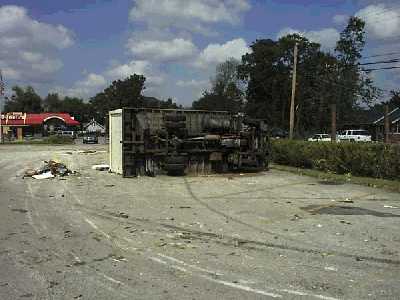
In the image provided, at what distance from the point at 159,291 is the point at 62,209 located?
6.68 meters

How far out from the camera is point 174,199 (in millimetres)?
13930

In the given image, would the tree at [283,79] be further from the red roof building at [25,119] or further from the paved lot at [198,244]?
the paved lot at [198,244]

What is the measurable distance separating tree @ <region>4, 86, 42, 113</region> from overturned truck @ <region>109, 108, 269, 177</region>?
128328mm

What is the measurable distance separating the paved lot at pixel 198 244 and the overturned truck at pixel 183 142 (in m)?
4.77

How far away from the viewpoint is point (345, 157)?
2125 centimetres

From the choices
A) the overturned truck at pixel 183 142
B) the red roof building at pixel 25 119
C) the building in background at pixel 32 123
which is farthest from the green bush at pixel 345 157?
the red roof building at pixel 25 119

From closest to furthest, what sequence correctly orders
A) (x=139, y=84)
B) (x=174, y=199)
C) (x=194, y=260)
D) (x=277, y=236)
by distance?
(x=194, y=260) < (x=277, y=236) < (x=174, y=199) < (x=139, y=84)

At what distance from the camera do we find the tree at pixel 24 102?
142 m

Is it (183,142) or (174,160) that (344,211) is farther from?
(183,142)

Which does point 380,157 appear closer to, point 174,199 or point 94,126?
point 174,199

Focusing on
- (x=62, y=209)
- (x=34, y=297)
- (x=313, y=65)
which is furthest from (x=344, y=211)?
(x=313, y=65)

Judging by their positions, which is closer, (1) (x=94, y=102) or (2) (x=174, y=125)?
(2) (x=174, y=125)

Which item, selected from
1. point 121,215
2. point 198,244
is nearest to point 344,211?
point 198,244

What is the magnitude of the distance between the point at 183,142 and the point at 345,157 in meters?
6.71
